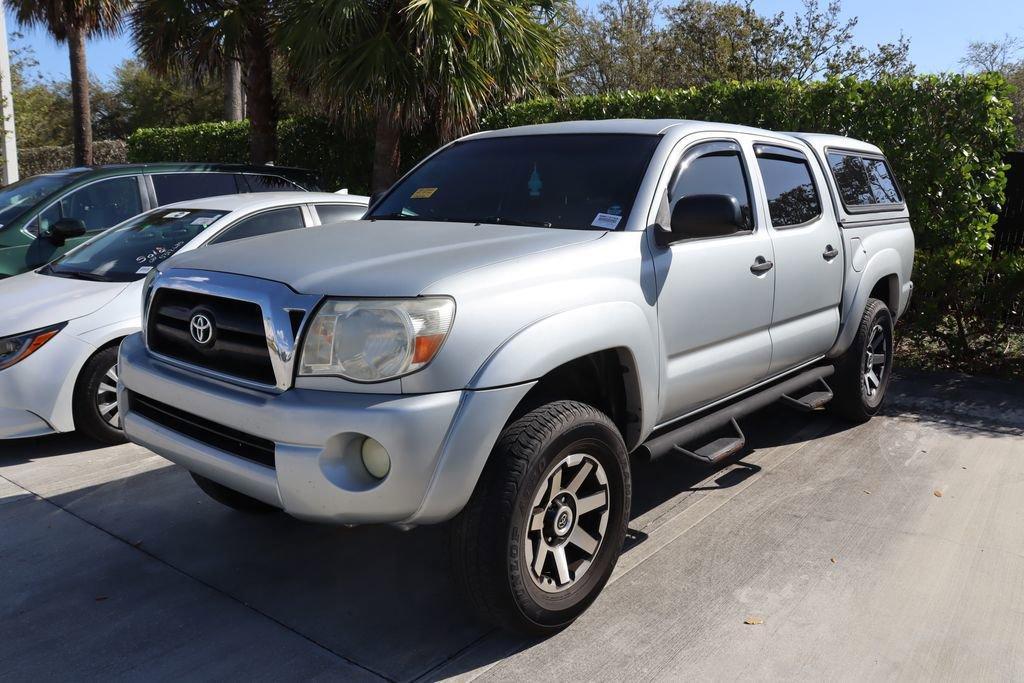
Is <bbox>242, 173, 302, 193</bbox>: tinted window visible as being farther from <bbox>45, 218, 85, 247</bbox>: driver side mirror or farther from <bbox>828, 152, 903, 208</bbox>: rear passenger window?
<bbox>828, 152, 903, 208</bbox>: rear passenger window

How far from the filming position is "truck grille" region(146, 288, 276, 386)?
9.86 ft

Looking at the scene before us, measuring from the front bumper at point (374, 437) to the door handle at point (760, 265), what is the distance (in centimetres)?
178

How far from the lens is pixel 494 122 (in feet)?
37.7

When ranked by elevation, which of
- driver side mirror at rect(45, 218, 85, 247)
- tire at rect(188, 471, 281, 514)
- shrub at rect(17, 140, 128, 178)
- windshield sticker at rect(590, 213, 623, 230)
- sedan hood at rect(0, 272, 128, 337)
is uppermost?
shrub at rect(17, 140, 128, 178)

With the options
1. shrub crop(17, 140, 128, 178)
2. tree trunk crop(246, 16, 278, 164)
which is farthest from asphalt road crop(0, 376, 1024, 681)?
shrub crop(17, 140, 128, 178)

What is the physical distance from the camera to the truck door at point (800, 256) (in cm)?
454

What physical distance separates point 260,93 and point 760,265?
34.7 feet

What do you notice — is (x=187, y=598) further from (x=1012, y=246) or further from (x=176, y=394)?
(x=1012, y=246)

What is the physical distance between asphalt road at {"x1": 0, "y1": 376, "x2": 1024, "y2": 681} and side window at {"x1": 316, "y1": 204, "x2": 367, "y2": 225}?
2.19m

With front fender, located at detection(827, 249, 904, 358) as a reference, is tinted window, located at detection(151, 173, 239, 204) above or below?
above

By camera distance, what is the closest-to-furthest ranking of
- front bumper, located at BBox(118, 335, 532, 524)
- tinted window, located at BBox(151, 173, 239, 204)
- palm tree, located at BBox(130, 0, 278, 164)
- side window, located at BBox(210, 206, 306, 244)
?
front bumper, located at BBox(118, 335, 532, 524), side window, located at BBox(210, 206, 306, 244), tinted window, located at BBox(151, 173, 239, 204), palm tree, located at BBox(130, 0, 278, 164)

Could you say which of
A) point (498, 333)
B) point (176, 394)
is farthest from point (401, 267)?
point (176, 394)

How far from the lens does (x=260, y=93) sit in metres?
13.0

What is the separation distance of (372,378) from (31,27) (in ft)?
58.2
